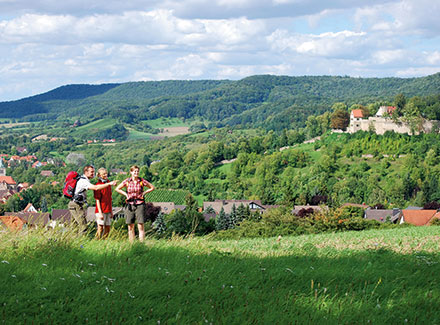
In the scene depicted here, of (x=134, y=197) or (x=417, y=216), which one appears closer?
(x=134, y=197)

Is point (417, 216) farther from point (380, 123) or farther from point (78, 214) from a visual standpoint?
point (380, 123)

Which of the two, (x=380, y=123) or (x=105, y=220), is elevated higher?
(x=105, y=220)

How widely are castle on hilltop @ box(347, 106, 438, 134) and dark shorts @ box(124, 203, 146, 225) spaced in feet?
341

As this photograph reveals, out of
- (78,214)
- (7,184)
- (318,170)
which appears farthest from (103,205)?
(7,184)

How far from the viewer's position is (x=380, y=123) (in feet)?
362

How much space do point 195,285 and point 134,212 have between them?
13.6 ft

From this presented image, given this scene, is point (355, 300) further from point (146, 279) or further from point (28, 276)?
point (28, 276)

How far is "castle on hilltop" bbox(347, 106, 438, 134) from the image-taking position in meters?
105

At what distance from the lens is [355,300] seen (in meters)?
5.87

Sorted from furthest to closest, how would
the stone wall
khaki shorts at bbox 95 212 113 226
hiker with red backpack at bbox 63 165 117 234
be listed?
1. the stone wall
2. khaki shorts at bbox 95 212 113 226
3. hiker with red backpack at bbox 63 165 117 234

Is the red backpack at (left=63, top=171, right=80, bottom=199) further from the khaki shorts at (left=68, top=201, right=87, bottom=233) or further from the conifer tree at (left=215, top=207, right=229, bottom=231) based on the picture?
the conifer tree at (left=215, top=207, right=229, bottom=231)

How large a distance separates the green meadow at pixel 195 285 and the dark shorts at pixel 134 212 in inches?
71.6

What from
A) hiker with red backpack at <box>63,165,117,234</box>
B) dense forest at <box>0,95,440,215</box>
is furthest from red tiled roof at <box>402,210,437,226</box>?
hiker with red backpack at <box>63,165,117,234</box>

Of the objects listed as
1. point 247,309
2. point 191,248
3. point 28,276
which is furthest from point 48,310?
point 191,248
